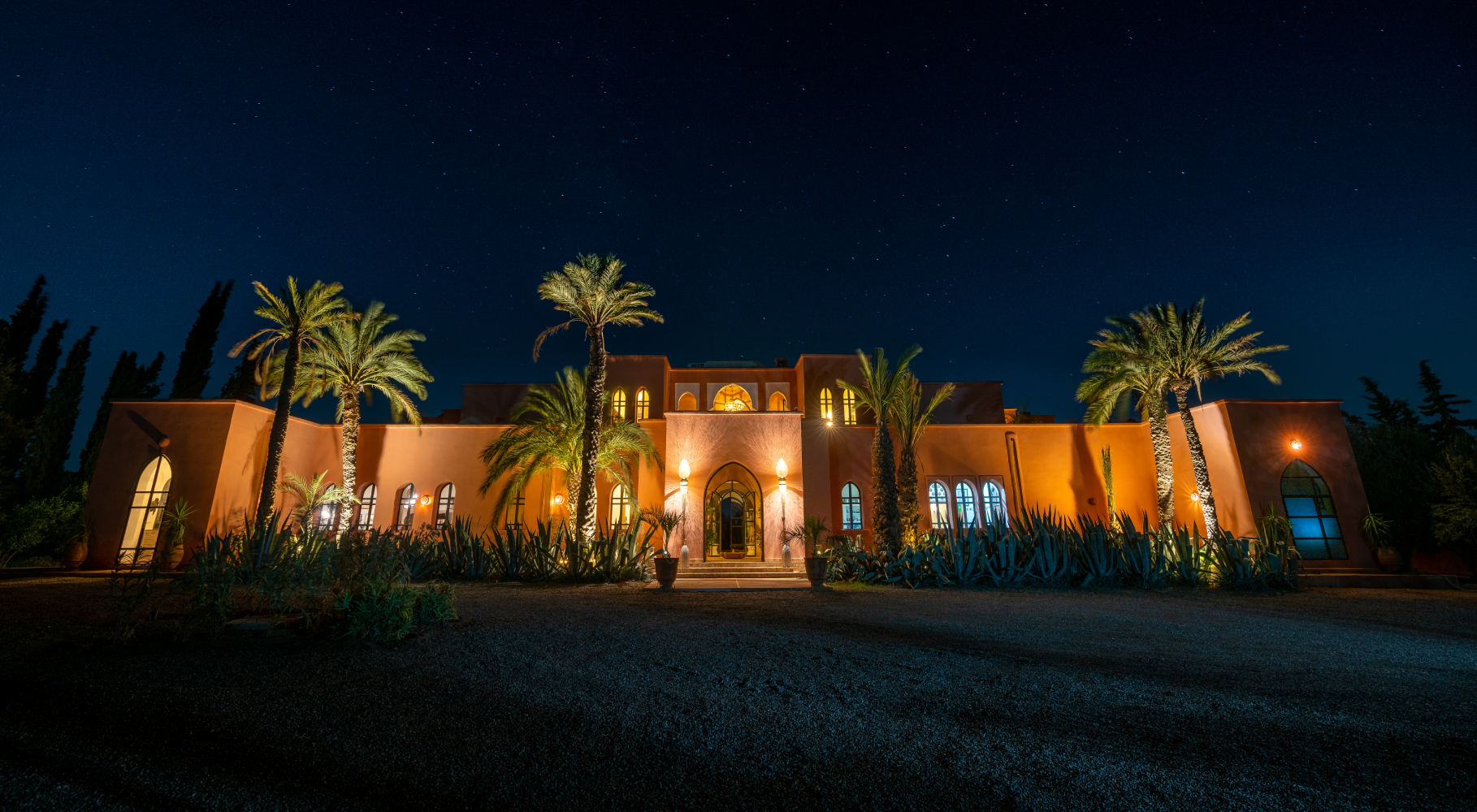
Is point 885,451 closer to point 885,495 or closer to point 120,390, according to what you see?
point 885,495

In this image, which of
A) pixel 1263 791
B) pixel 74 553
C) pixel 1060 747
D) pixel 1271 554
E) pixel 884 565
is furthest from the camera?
pixel 74 553

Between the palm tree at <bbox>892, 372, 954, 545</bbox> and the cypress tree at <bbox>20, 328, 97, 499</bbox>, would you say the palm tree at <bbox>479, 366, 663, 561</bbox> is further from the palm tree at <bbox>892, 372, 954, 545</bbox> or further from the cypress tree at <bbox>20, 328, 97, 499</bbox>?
the cypress tree at <bbox>20, 328, 97, 499</bbox>

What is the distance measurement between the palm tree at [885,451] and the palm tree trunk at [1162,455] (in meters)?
7.03

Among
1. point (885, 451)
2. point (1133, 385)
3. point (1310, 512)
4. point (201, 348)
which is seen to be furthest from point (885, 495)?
point (201, 348)

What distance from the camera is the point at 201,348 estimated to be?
923 inches

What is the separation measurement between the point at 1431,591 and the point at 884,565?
10.9 metres

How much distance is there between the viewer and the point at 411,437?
715 inches

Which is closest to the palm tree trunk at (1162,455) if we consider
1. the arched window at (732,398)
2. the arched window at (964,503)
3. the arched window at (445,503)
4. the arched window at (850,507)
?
the arched window at (964,503)

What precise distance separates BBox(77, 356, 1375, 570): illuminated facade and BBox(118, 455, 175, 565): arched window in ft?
0.10

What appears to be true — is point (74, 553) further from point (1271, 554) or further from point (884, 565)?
point (1271, 554)

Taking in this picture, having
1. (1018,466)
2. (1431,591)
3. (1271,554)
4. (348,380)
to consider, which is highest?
(348,380)

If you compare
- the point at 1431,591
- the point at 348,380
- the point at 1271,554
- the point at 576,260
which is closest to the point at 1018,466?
the point at 1271,554

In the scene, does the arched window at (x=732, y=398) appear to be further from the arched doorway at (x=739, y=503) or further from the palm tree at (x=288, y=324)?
the palm tree at (x=288, y=324)

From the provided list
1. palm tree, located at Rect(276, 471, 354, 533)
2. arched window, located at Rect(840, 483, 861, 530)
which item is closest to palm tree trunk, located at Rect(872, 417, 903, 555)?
arched window, located at Rect(840, 483, 861, 530)
